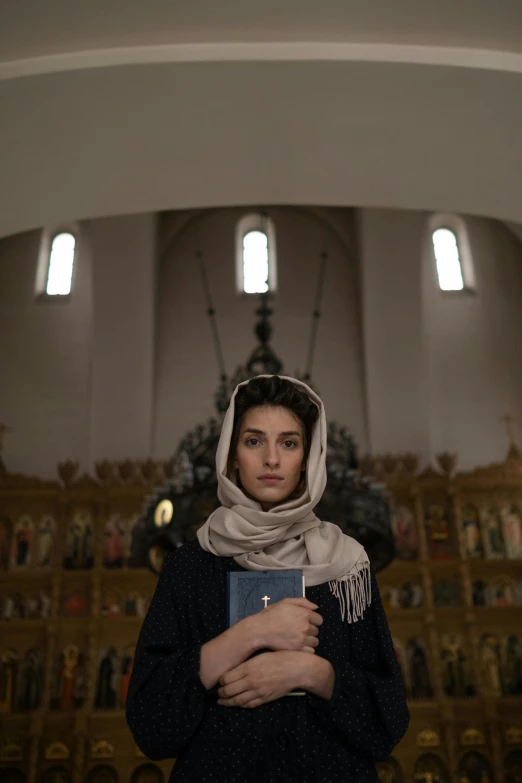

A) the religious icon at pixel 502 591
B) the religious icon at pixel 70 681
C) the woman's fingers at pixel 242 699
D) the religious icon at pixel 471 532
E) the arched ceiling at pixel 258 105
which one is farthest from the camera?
the religious icon at pixel 471 532

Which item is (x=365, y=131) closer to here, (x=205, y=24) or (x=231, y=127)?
(x=231, y=127)

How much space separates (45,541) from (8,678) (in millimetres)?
1611

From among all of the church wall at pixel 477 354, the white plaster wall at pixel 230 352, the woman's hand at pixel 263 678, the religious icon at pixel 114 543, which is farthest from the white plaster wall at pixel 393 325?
the woman's hand at pixel 263 678

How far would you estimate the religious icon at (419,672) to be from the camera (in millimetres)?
9164

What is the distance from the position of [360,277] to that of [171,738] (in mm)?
10057

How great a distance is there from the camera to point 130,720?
6.31ft

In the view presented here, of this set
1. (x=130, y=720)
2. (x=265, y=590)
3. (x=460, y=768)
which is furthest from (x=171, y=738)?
(x=460, y=768)

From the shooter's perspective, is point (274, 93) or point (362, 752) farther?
point (274, 93)

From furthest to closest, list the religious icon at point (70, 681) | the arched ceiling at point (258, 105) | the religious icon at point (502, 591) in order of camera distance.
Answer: the religious icon at point (502, 591) < the religious icon at point (70, 681) < the arched ceiling at point (258, 105)

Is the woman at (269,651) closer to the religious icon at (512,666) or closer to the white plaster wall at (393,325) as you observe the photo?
the religious icon at (512,666)

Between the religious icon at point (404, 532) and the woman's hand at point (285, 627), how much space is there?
8.16m

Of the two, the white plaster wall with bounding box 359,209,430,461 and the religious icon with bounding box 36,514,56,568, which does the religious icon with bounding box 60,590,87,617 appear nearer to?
the religious icon with bounding box 36,514,56,568

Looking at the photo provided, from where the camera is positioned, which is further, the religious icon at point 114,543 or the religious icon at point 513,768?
the religious icon at point 114,543

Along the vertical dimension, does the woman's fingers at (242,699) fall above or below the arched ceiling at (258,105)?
below
